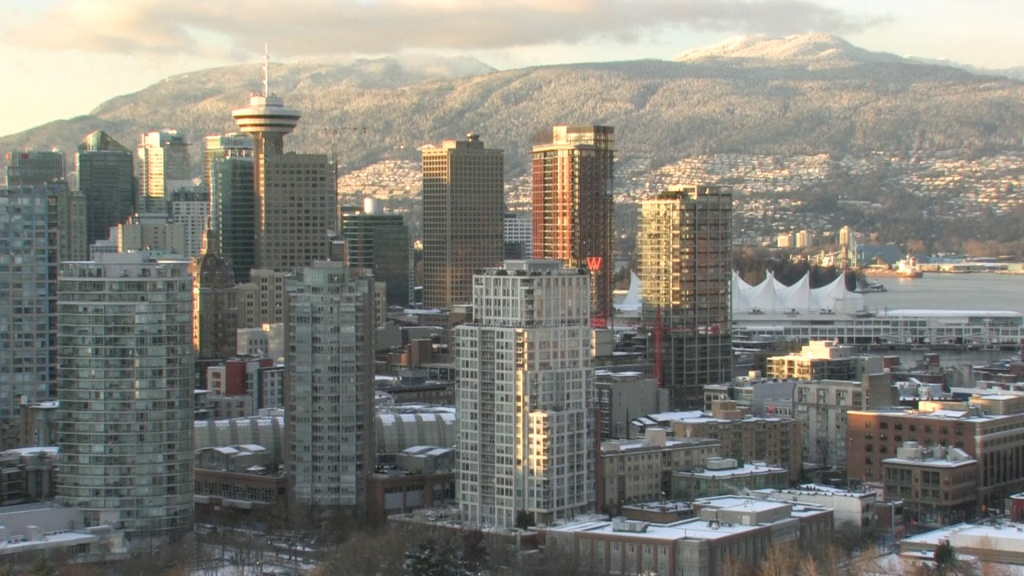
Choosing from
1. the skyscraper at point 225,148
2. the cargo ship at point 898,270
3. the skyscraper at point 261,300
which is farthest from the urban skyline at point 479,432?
the cargo ship at point 898,270

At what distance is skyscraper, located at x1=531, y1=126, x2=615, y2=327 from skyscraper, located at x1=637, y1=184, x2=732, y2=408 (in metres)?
10.1

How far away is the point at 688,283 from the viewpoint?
51281 millimetres

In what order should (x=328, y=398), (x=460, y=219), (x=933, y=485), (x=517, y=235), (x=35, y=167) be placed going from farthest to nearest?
(x=517, y=235), (x=460, y=219), (x=35, y=167), (x=933, y=485), (x=328, y=398)

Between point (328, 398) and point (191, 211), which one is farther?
point (191, 211)

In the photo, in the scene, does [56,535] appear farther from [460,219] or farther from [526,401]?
[460,219]

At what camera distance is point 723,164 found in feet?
468

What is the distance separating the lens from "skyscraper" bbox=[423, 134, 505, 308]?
77.4 meters

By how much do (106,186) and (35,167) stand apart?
569 inches

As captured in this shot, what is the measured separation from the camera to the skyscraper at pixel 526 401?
34250 mm

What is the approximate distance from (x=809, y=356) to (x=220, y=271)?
53.4 feet

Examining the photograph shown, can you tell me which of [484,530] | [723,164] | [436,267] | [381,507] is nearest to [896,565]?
[484,530]

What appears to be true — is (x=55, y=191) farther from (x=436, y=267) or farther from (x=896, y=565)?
(x=436, y=267)

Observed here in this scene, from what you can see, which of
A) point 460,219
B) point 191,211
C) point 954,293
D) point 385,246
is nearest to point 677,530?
point 460,219

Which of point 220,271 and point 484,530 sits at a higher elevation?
point 220,271
